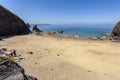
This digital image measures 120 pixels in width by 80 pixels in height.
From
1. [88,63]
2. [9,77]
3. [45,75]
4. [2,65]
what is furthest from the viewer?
[88,63]

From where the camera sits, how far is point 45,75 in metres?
12.2

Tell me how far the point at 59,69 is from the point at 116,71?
5.99m

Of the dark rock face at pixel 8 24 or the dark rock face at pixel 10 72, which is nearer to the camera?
the dark rock face at pixel 10 72

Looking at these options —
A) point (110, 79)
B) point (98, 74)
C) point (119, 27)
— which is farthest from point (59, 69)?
point (119, 27)

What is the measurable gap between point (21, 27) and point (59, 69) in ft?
121

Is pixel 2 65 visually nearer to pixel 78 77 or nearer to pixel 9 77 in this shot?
pixel 9 77

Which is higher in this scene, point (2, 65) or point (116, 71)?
point (2, 65)

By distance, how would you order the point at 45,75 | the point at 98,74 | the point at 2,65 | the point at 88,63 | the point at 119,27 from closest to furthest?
1. the point at 2,65
2. the point at 45,75
3. the point at 98,74
4. the point at 88,63
5. the point at 119,27

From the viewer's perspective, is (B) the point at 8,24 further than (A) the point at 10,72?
Yes

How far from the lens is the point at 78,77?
40.2 ft

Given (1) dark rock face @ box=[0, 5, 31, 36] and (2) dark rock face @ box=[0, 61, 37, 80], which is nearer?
(2) dark rock face @ box=[0, 61, 37, 80]

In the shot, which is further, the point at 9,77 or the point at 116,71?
the point at 116,71

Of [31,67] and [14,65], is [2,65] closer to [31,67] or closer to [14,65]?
[14,65]

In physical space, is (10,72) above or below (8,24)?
below
